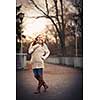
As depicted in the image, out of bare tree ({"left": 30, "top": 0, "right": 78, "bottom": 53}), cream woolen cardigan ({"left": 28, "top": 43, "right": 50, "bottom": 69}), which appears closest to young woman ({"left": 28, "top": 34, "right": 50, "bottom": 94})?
cream woolen cardigan ({"left": 28, "top": 43, "right": 50, "bottom": 69})

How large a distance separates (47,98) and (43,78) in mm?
126

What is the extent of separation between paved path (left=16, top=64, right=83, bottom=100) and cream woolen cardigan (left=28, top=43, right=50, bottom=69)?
5 cm

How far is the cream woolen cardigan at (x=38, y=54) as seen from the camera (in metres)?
1.77

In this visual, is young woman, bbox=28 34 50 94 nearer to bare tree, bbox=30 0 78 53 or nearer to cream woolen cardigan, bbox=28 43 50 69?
cream woolen cardigan, bbox=28 43 50 69

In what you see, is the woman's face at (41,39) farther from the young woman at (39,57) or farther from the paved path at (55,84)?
the paved path at (55,84)

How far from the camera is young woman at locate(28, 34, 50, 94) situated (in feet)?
5.79

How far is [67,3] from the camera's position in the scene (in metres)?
1.78

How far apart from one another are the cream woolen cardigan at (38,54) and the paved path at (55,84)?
48 mm

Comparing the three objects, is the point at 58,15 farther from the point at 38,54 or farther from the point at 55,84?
the point at 55,84

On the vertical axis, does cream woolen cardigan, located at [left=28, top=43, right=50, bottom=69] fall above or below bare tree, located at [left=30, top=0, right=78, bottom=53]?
below

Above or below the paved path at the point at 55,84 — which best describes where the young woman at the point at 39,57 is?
above

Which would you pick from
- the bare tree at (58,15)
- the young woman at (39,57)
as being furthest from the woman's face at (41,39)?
the bare tree at (58,15)
